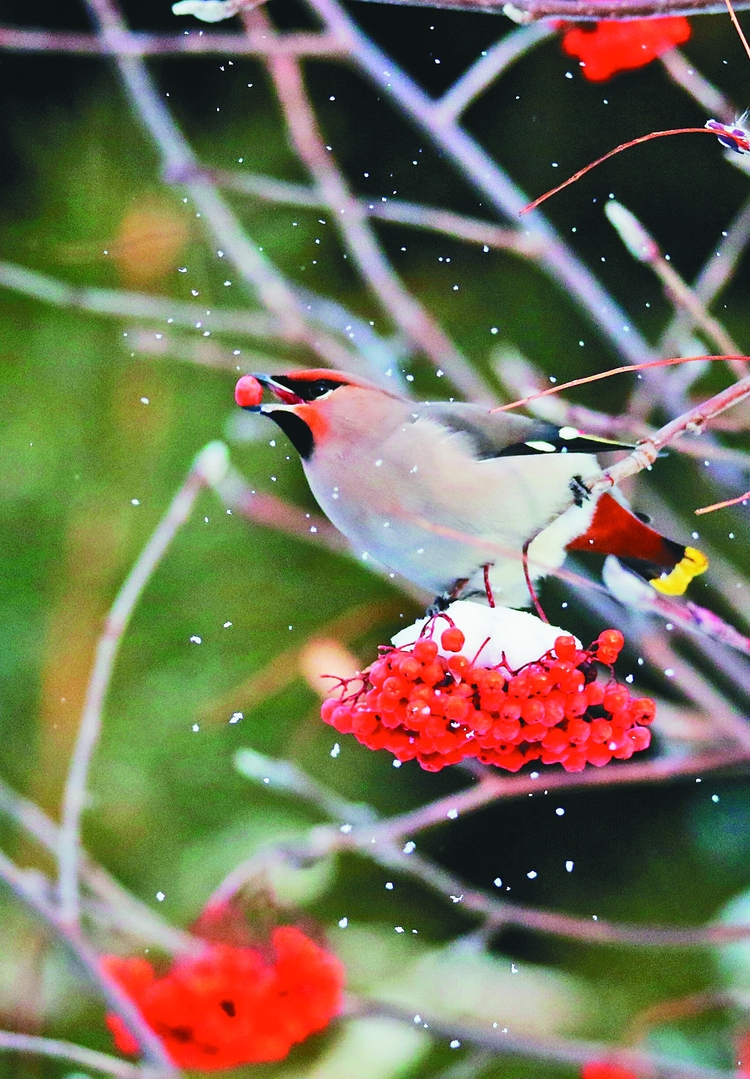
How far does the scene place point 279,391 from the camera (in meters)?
0.87

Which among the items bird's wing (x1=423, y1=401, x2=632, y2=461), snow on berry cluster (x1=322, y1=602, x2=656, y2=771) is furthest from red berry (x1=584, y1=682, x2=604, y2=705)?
bird's wing (x1=423, y1=401, x2=632, y2=461)

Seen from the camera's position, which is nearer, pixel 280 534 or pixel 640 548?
pixel 640 548

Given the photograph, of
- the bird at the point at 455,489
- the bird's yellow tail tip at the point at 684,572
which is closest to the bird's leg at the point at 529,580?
the bird at the point at 455,489

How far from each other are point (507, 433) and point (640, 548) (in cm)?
15

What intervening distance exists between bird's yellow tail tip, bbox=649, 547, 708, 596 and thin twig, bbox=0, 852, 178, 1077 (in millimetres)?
603

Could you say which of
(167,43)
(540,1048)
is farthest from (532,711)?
(167,43)

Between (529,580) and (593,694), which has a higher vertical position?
(529,580)

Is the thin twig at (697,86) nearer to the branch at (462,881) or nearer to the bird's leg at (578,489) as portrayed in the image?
the bird's leg at (578,489)

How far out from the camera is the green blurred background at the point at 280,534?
3.10 feet

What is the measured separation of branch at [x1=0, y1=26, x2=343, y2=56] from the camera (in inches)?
38.1

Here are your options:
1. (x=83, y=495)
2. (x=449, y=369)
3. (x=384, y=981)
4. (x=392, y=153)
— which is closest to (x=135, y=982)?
(x=384, y=981)

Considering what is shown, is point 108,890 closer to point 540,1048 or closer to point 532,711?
point 540,1048

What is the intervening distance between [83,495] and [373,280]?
1.21ft

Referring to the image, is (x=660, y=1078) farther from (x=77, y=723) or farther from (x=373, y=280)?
(x=373, y=280)
